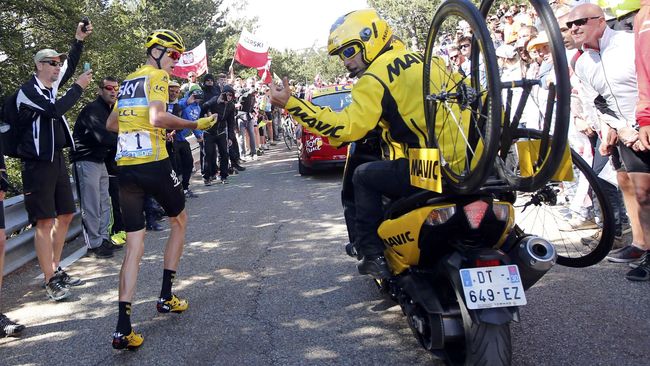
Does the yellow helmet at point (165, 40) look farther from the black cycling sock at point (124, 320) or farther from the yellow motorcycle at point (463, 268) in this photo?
the yellow motorcycle at point (463, 268)

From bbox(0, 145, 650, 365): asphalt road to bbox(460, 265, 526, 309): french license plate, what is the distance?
2.07ft

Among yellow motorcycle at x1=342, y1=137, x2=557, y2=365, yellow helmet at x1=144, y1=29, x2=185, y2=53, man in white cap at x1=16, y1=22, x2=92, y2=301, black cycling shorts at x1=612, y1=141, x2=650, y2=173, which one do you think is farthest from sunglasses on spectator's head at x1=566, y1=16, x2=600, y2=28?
man in white cap at x1=16, y1=22, x2=92, y2=301

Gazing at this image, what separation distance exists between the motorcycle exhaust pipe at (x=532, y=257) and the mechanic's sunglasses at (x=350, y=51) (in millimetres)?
1566

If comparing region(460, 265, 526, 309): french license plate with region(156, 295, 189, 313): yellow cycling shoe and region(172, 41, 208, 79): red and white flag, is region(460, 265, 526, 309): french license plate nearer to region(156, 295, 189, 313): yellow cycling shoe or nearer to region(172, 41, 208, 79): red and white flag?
region(156, 295, 189, 313): yellow cycling shoe

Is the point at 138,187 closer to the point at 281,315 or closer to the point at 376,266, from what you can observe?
the point at 281,315

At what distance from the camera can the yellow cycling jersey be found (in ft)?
13.1

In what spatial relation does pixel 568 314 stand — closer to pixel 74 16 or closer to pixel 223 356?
pixel 223 356

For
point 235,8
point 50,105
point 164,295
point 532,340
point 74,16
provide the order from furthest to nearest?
point 235,8
point 74,16
point 50,105
point 164,295
point 532,340

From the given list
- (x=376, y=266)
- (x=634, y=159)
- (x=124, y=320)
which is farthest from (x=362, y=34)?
(x=124, y=320)

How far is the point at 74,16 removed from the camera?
1113 centimetres

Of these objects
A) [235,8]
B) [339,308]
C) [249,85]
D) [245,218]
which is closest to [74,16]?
[245,218]

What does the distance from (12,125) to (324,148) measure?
631 cm

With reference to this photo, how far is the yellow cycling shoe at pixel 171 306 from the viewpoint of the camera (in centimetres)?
428

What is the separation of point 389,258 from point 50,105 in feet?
11.6
